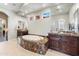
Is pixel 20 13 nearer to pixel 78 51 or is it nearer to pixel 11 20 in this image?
pixel 11 20

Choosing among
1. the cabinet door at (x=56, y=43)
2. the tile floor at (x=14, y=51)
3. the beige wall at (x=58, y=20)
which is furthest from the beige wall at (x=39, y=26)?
the tile floor at (x=14, y=51)

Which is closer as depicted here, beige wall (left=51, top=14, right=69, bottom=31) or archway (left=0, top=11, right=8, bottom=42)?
beige wall (left=51, top=14, right=69, bottom=31)

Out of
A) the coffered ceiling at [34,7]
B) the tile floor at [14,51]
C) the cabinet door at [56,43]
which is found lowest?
the tile floor at [14,51]

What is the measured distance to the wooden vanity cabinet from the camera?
7.13 feet

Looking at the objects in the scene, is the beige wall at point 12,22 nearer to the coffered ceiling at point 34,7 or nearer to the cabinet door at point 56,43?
the coffered ceiling at point 34,7

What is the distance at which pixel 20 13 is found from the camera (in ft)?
7.72

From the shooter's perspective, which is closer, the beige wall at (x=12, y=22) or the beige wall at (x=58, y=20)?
the beige wall at (x=58, y=20)

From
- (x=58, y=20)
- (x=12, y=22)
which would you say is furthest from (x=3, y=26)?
(x=58, y=20)

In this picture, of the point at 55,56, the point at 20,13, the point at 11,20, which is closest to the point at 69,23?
the point at 55,56

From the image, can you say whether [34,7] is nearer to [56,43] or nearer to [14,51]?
[56,43]

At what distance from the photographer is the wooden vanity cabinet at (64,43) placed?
7.13 ft

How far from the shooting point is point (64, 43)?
2.24 metres

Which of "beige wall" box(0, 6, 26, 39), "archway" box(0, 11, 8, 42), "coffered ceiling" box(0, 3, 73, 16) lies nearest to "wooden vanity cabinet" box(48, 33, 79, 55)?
"coffered ceiling" box(0, 3, 73, 16)

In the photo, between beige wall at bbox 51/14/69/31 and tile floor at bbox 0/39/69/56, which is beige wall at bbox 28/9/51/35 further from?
tile floor at bbox 0/39/69/56
